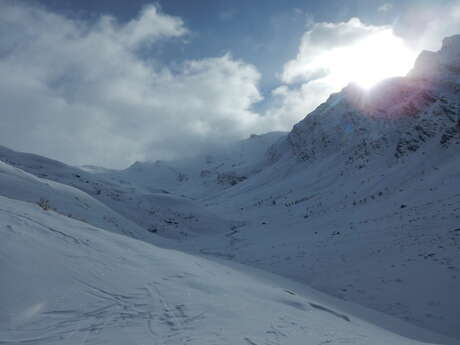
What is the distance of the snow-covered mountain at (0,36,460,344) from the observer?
4.30m

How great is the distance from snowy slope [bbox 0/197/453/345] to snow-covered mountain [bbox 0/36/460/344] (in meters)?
0.03

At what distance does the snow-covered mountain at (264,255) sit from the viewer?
4305 millimetres

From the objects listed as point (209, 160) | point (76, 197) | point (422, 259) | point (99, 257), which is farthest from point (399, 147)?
point (209, 160)

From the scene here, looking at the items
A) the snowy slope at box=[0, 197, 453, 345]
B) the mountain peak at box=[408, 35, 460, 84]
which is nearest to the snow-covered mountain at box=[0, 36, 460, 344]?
Result: the snowy slope at box=[0, 197, 453, 345]

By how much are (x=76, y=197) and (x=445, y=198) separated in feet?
62.2

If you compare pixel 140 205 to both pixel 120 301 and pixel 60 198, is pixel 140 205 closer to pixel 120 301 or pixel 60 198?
pixel 60 198

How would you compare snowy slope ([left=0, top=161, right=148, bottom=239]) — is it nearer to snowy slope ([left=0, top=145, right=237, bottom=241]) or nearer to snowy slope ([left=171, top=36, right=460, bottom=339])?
snowy slope ([left=0, top=145, right=237, bottom=241])

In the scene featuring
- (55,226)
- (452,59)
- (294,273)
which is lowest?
(294,273)

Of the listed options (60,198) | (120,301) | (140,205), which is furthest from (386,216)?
(140,205)

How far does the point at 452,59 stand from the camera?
128 ft

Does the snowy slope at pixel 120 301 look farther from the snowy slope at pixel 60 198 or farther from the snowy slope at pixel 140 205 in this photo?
the snowy slope at pixel 140 205

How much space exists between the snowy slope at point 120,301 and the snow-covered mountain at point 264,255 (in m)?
0.03

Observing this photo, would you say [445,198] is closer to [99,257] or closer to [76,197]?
[99,257]

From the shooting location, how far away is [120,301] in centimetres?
453
